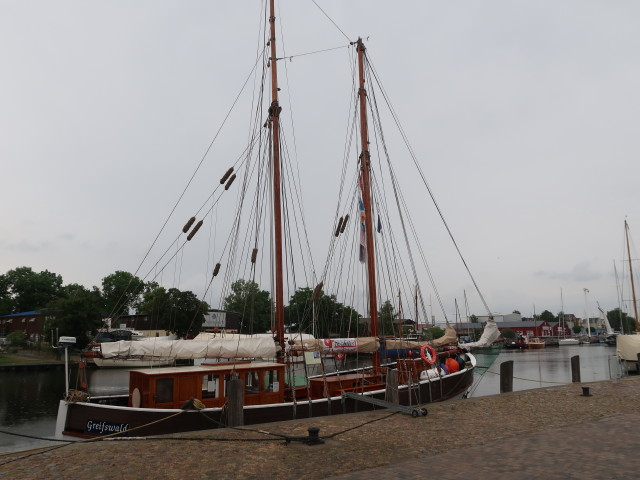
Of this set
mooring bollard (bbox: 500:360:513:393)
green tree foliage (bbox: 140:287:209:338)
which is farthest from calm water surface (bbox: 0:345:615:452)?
green tree foliage (bbox: 140:287:209:338)

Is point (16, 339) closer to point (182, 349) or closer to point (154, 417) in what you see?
point (182, 349)

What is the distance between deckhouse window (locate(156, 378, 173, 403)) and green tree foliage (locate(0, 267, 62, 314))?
98.3 m

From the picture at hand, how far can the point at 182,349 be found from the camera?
1764cm

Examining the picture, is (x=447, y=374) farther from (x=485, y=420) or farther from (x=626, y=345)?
(x=626, y=345)

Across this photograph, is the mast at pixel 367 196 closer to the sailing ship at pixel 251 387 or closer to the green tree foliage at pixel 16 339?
the sailing ship at pixel 251 387

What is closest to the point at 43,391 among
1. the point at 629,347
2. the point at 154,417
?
the point at 154,417

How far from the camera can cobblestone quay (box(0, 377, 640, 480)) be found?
8836 millimetres

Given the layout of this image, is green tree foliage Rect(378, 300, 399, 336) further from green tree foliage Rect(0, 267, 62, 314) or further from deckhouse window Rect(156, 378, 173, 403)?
green tree foliage Rect(0, 267, 62, 314)

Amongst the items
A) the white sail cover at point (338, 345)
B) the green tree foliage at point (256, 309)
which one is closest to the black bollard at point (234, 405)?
the white sail cover at point (338, 345)

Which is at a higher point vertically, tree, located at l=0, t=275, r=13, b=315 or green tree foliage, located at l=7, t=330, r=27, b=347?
tree, located at l=0, t=275, r=13, b=315

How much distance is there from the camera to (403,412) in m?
14.9

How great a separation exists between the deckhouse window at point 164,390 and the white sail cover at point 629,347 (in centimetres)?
3316

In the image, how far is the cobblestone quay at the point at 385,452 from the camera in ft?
29.0

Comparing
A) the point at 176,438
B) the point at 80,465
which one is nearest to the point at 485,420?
the point at 176,438
